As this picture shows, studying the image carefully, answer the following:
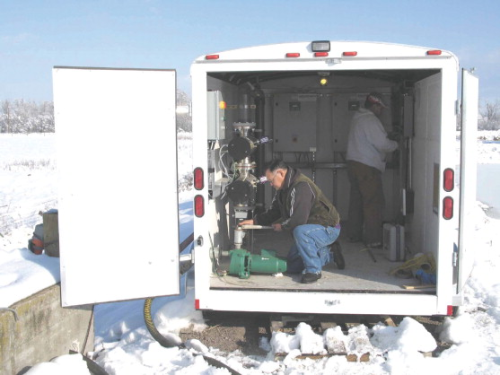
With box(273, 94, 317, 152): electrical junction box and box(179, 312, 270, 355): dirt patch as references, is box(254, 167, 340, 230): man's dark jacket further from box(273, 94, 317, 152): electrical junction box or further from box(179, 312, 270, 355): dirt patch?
box(273, 94, 317, 152): electrical junction box

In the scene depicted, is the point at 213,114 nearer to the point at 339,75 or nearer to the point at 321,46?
the point at 321,46

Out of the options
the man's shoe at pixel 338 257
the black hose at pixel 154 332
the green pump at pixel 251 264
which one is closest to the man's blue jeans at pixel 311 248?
the man's shoe at pixel 338 257

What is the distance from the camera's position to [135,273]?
4777mm

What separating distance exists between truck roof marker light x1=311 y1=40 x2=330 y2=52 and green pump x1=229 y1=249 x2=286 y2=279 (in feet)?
6.64

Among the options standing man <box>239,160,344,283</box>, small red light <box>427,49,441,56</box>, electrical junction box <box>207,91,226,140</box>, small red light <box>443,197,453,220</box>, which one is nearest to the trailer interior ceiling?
electrical junction box <box>207,91,226,140</box>

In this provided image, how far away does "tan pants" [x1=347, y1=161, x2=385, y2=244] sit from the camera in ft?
22.8

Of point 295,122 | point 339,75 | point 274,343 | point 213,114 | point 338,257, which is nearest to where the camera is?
point 274,343

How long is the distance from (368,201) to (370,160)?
491mm

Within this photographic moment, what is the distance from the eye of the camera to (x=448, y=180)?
4.73 m

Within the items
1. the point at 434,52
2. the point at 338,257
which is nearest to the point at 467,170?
the point at 434,52

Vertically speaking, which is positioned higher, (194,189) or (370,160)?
(370,160)

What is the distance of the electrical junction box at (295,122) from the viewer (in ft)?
26.6

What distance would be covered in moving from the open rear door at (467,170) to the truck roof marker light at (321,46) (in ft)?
3.50

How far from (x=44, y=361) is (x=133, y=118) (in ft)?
6.47
